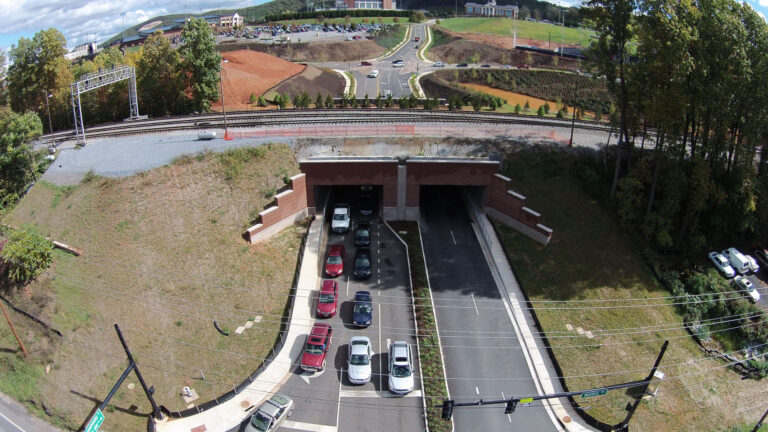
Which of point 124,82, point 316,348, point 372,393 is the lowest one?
point 372,393

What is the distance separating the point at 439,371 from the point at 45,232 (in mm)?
29844

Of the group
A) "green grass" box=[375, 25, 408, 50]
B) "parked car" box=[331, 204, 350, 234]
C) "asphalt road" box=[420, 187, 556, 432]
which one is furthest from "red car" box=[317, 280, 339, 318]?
"green grass" box=[375, 25, 408, 50]

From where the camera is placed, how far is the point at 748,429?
26984 mm

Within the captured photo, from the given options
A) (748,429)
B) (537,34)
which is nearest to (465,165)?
(748,429)

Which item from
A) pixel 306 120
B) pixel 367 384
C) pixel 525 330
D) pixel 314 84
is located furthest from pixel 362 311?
pixel 314 84

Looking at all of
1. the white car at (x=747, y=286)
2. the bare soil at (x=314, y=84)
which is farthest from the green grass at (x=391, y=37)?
the white car at (x=747, y=286)

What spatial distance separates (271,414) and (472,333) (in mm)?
13911

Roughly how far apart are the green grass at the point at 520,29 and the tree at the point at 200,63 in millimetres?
125825

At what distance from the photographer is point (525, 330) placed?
31.2m

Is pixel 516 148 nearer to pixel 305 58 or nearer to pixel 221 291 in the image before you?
pixel 221 291

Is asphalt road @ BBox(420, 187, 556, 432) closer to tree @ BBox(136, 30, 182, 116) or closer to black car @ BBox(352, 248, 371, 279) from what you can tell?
black car @ BBox(352, 248, 371, 279)

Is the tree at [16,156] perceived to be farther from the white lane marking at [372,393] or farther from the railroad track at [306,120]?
the white lane marking at [372,393]

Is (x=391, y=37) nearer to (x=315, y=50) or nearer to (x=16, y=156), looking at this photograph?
(x=315, y=50)

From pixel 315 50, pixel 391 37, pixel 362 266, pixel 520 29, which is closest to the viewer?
pixel 362 266
